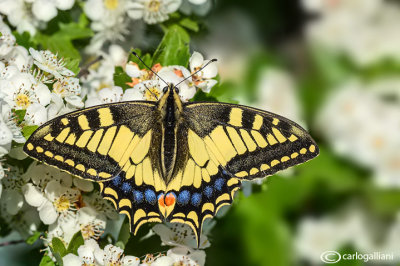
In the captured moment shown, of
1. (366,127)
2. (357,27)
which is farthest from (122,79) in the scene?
(357,27)

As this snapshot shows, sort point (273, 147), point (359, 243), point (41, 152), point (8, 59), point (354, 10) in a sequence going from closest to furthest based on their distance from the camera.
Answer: point (41, 152), point (273, 147), point (8, 59), point (359, 243), point (354, 10)

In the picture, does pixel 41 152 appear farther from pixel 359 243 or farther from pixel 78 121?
pixel 359 243

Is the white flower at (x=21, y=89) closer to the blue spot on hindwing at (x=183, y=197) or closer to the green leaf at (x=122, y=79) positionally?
the green leaf at (x=122, y=79)

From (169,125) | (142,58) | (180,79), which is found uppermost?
(142,58)

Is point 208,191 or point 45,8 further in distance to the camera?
point 45,8

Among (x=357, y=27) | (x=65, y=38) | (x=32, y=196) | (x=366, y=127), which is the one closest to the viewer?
(x=32, y=196)

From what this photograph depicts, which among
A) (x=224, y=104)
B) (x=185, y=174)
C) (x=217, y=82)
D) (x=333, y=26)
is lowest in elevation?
(x=185, y=174)

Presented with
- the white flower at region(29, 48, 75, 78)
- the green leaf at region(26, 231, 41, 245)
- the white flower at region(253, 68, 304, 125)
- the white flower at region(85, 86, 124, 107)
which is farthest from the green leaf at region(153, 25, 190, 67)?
the white flower at region(253, 68, 304, 125)

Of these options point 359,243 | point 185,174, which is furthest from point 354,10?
point 185,174

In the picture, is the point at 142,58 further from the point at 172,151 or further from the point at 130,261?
the point at 130,261
